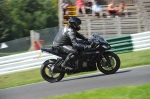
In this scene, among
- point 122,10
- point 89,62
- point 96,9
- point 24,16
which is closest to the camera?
point 89,62

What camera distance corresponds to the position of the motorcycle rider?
32.9 feet

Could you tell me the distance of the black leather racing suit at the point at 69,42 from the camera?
1001 centimetres

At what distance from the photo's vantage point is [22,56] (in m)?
14.4

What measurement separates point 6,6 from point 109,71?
41.0 meters

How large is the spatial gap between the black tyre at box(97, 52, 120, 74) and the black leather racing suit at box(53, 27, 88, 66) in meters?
0.65

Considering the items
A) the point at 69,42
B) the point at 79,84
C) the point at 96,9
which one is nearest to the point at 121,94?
the point at 79,84

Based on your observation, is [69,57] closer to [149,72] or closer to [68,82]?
[68,82]

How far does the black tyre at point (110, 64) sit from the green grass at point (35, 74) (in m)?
1.45

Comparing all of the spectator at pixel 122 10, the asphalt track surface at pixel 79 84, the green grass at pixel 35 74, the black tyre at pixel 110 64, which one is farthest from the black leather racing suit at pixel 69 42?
the spectator at pixel 122 10

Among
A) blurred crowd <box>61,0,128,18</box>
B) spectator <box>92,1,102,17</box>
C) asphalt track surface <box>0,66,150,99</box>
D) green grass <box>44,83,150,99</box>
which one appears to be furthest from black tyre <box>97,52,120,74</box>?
spectator <box>92,1,102,17</box>

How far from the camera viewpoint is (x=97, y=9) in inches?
741

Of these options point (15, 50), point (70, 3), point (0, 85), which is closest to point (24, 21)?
point (15, 50)

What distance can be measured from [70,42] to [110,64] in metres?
1.22

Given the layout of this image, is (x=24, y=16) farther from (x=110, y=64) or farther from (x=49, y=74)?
(x=110, y=64)
